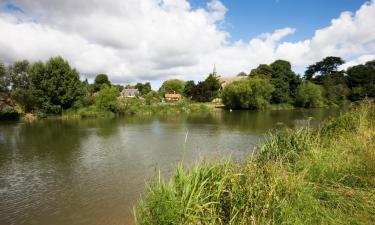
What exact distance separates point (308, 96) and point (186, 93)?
30.8 meters

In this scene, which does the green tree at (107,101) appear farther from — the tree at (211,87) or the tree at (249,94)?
the tree at (211,87)

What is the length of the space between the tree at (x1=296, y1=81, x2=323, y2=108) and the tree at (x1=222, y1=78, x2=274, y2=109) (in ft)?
25.2

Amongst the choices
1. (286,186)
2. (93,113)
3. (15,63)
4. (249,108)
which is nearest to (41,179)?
(286,186)

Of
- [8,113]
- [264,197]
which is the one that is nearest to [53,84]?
[8,113]

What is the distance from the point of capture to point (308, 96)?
63.2m

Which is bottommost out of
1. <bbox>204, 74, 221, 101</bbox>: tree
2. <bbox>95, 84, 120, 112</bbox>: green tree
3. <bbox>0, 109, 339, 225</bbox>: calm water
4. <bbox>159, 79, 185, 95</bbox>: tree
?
<bbox>0, 109, 339, 225</bbox>: calm water

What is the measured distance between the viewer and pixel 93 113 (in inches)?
1784

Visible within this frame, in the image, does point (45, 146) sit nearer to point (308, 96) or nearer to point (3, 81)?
point (3, 81)

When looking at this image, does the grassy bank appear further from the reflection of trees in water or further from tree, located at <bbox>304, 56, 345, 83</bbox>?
tree, located at <bbox>304, 56, 345, 83</bbox>

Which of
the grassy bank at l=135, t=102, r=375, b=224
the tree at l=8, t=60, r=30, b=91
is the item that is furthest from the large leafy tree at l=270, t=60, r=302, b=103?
the grassy bank at l=135, t=102, r=375, b=224

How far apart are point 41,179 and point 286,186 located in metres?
11.1

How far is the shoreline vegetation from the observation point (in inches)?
1681

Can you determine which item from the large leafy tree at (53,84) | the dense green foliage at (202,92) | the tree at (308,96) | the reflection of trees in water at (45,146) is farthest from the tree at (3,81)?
the tree at (308,96)

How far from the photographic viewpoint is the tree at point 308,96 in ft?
208
